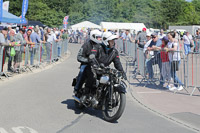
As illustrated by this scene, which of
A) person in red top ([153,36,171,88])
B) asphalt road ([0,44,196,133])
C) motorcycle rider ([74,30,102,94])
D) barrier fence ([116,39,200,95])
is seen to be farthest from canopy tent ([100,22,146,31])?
motorcycle rider ([74,30,102,94])

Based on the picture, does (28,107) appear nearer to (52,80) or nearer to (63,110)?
(63,110)

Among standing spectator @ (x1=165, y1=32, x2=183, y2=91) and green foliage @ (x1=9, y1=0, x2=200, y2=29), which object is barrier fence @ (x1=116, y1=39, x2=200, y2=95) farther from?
green foliage @ (x1=9, y1=0, x2=200, y2=29)

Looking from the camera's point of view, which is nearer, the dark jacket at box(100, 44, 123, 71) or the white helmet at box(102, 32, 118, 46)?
the white helmet at box(102, 32, 118, 46)

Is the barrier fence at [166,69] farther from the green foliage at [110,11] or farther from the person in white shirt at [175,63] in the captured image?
the green foliage at [110,11]

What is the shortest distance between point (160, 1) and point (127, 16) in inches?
972

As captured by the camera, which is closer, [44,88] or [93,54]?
[93,54]

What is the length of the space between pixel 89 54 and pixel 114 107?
1330 mm

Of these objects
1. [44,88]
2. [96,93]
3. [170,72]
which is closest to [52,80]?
[44,88]

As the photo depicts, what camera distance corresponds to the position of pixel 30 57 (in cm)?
1562

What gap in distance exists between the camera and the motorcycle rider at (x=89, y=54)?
745cm

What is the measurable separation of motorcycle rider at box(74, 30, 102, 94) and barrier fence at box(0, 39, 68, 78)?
5575 mm

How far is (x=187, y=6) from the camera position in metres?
145

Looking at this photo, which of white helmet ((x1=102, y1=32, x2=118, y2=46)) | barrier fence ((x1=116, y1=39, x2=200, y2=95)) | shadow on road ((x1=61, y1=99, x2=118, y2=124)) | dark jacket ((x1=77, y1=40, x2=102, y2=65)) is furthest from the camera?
barrier fence ((x1=116, y1=39, x2=200, y2=95))

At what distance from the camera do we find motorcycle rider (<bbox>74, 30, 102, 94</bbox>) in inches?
293
